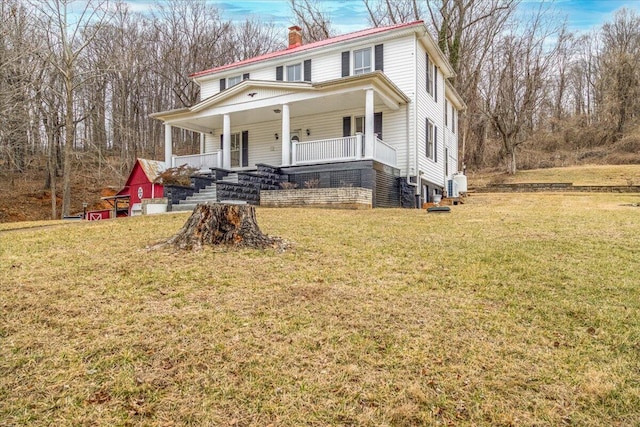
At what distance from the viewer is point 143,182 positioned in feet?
57.2

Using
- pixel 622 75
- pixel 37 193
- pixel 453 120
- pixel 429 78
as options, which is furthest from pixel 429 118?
pixel 622 75

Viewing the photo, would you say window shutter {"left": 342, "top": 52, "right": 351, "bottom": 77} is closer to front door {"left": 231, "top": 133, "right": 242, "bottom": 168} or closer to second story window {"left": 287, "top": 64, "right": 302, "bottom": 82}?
second story window {"left": 287, "top": 64, "right": 302, "bottom": 82}

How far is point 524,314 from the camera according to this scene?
3.54 meters

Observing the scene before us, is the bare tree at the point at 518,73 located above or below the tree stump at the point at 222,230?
above

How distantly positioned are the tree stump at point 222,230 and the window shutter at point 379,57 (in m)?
11.4

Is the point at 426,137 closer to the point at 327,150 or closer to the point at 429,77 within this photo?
the point at 429,77

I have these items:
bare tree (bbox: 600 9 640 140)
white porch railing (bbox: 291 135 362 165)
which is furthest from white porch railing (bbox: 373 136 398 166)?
bare tree (bbox: 600 9 640 140)

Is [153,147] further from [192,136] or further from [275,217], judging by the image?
[275,217]

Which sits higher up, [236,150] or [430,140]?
[430,140]

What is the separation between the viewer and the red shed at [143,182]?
17.0 metres

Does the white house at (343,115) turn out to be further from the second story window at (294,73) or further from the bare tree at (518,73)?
the bare tree at (518,73)

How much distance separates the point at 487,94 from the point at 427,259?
92.8ft

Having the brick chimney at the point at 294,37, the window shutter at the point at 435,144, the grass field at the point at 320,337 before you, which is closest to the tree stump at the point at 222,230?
the grass field at the point at 320,337

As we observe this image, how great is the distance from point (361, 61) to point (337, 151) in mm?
4642
